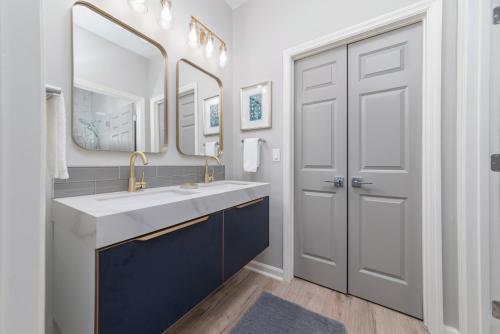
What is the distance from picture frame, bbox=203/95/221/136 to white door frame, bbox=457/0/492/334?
5.39 feet

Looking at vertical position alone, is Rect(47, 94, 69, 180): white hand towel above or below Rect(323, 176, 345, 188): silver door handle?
above

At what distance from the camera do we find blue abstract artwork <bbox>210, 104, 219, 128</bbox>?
72.0 inches

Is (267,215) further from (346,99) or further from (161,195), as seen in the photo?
(346,99)

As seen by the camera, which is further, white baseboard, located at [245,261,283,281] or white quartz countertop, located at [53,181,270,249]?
white baseboard, located at [245,261,283,281]

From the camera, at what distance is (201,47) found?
1.72m

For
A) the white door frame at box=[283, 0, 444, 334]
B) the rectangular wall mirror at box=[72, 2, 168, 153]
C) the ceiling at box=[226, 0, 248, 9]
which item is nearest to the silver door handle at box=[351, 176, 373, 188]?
the white door frame at box=[283, 0, 444, 334]

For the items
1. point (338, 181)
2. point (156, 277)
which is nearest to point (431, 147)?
point (338, 181)

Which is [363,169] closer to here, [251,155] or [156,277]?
[251,155]

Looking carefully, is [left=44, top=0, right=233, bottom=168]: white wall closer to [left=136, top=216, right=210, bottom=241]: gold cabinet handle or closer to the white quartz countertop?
the white quartz countertop

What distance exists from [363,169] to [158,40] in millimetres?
1709

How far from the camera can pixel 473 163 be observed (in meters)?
1.09

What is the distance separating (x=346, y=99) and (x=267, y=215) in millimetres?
1100

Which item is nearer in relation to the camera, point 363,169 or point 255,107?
point 363,169

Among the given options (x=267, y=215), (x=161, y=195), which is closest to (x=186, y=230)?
(x=161, y=195)
